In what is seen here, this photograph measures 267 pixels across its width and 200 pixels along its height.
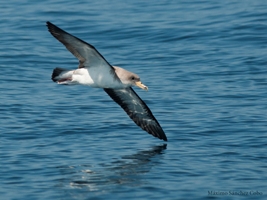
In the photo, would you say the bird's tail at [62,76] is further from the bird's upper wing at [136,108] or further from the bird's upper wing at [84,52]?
the bird's upper wing at [136,108]

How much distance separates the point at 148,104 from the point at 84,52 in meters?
3.77

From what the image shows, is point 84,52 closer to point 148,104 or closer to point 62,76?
point 62,76

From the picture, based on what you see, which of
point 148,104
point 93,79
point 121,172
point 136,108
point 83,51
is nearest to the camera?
point 121,172

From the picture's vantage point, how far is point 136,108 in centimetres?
1337

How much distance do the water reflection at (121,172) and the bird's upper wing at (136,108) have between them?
104cm

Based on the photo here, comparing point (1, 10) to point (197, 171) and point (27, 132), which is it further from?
point (197, 171)

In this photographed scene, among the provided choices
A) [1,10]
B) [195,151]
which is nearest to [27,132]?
[195,151]

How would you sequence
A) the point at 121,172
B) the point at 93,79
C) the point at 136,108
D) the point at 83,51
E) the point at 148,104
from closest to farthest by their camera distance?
the point at 121,172 → the point at 83,51 → the point at 93,79 → the point at 136,108 → the point at 148,104

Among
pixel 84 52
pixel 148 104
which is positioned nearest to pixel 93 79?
pixel 84 52

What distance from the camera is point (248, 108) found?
1427 cm

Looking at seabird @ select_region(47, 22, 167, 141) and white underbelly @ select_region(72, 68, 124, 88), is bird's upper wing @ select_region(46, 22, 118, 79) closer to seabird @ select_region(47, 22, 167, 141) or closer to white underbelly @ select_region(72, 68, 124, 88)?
seabird @ select_region(47, 22, 167, 141)

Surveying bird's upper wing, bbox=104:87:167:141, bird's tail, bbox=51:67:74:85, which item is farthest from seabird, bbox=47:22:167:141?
bird's upper wing, bbox=104:87:167:141

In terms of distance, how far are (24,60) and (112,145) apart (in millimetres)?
6868

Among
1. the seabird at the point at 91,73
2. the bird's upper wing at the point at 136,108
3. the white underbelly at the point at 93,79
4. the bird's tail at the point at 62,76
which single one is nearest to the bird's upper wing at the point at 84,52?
the seabird at the point at 91,73
